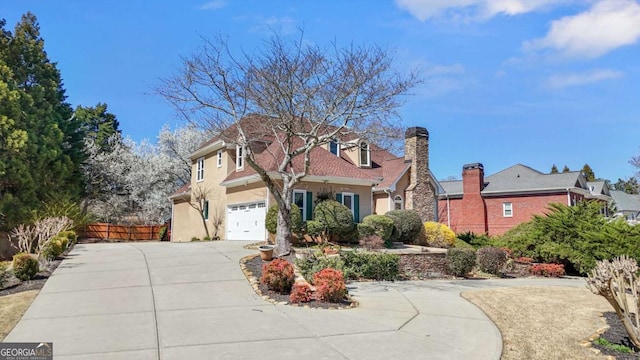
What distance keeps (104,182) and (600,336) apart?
1353 inches

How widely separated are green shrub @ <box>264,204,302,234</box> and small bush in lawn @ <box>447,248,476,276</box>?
6.52 m

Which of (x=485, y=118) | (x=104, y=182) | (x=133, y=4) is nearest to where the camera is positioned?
(x=133, y=4)

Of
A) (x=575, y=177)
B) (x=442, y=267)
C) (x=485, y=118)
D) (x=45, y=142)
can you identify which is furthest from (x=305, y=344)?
(x=575, y=177)

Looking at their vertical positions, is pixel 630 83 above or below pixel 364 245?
above

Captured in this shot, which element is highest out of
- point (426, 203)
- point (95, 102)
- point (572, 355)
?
point (95, 102)

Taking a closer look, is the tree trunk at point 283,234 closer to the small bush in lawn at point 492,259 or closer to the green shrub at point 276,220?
the green shrub at point 276,220

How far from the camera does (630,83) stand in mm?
15398

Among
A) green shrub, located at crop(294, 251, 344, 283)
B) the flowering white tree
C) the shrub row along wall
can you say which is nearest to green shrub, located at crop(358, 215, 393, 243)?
the shrub row along wall

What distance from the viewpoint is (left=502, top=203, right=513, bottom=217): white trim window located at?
31697mm

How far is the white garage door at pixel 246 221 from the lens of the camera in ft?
66.4

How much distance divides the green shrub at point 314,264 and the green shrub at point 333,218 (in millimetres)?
5978

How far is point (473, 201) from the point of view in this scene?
33.2 meters

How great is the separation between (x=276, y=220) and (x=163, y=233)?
15.7 meters

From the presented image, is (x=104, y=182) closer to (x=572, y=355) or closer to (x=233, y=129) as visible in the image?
(x=233, y=129)
